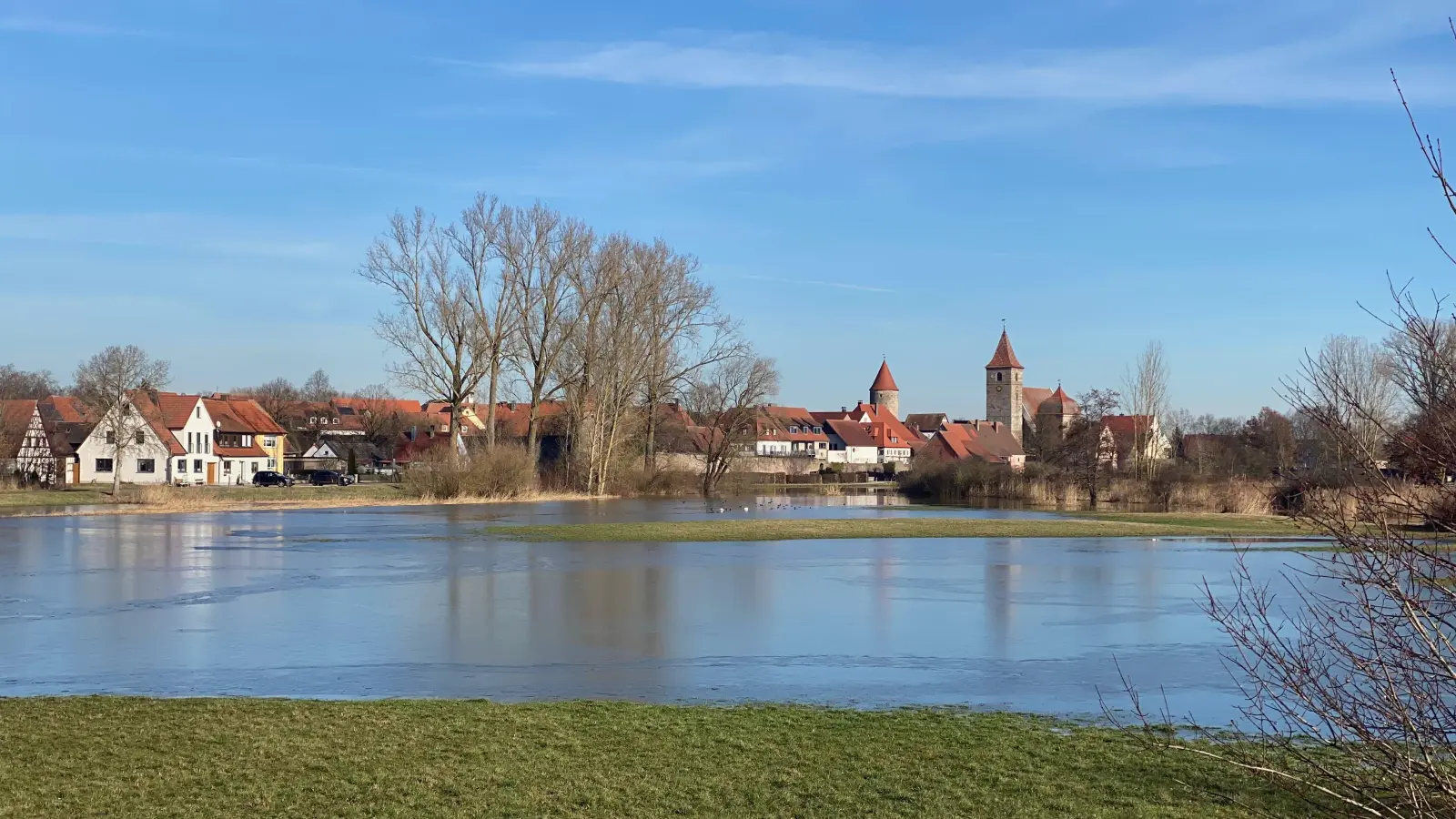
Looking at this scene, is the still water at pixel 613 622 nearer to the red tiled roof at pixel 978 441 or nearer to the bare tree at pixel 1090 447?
the bare tree at pixel 1090 447

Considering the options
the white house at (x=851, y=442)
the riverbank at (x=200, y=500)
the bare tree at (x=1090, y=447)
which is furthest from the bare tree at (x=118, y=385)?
the white house at (x=851, y=442)

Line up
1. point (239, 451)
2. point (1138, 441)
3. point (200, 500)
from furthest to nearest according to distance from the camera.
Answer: point (239, 451) → point (1138, 441) → point (200, 500)

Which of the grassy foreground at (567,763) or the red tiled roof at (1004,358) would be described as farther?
the red tiled roof at (1004,358)

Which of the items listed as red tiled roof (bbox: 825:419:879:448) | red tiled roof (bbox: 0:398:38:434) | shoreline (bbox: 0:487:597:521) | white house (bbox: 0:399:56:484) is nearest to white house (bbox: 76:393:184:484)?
white house (bbox: 0:399:56:484)

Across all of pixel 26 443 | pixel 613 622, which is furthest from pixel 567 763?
pixel 26 443

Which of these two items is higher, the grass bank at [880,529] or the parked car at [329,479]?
the parked car at [329,479]

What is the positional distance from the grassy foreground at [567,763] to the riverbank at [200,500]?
39.0m

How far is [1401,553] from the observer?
5160 millimetres

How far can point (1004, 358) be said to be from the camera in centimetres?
13800

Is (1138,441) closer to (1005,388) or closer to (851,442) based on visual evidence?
(1005,388)

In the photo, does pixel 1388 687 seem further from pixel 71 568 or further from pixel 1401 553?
pixel 71 568

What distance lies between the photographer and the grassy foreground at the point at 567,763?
7438mm

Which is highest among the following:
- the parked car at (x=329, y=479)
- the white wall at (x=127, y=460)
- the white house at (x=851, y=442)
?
the white house at (x=851, y=442)

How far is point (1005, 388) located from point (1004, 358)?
11.1 feet
